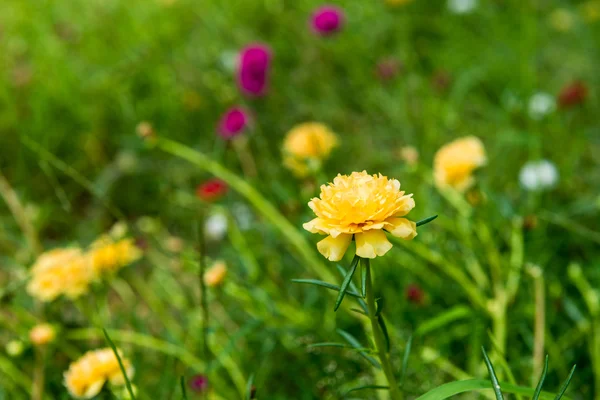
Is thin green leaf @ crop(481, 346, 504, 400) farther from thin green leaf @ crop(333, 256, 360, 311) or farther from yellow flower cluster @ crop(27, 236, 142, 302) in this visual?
yellow flower cluster @ crop(27, 236, 142, 302)

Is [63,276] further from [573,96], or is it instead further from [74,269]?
[573,96]

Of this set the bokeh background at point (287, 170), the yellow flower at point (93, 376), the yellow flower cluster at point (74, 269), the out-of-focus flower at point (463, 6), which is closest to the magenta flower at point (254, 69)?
the bokeh background at point (287, 170)

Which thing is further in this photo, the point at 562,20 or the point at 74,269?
the point at 562,20

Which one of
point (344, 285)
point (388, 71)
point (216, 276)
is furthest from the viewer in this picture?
point (388, 71)

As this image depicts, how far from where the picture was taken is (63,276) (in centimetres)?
107

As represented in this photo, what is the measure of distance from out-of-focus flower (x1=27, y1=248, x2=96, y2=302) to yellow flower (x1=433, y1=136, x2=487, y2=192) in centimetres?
63

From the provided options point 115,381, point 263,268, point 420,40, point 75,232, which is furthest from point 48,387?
point 420,40

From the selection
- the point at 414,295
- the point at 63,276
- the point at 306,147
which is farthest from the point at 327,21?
the point at 63,276

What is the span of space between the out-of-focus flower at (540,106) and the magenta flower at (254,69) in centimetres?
68

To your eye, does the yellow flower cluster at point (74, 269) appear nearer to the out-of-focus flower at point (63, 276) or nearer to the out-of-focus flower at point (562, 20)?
the out-of-focus flower at point (63, 276)

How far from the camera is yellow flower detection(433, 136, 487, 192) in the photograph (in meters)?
1.07

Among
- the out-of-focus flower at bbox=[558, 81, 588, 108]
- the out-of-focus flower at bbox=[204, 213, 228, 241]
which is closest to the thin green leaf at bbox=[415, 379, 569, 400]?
Answer: the out-of-focus flower at bbox=[204, 213, 228, 241]

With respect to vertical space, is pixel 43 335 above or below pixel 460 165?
below

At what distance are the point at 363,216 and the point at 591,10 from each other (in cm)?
209
